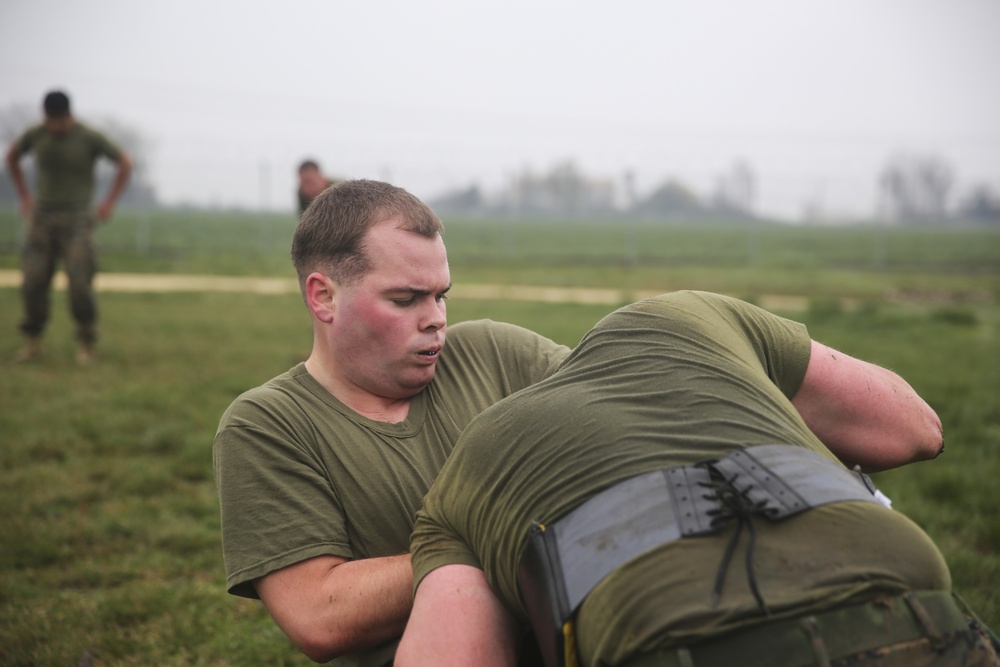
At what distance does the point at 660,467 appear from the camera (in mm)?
1532

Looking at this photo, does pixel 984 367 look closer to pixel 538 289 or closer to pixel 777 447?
pixel 777 447

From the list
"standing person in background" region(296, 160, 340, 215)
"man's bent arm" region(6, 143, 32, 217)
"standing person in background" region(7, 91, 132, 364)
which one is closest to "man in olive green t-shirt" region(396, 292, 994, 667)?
"standing person in background" region(296, 160, 340, 215)

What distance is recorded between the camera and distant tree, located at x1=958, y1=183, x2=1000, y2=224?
3319 cm

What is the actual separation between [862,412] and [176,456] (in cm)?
422

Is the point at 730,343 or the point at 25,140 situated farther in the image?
the point at 25,140

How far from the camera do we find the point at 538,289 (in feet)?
52.0

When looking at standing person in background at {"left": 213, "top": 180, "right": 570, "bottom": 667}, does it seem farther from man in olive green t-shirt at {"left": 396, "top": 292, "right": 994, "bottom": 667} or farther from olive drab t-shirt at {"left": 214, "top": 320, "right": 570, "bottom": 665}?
man in olive green t-shirt at {"left": 396, "top": 292, "right": 994, "bottom": 667}

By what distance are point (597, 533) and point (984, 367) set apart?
24.5 feet

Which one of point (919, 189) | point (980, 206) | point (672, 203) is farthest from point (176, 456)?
point (919, 189)

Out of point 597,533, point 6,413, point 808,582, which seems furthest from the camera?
point 6,413

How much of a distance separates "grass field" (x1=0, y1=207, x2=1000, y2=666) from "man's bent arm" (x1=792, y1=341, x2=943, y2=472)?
5.27ft

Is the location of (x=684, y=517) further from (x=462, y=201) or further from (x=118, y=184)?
(x=462, y=201)

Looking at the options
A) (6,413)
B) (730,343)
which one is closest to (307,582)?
(730,343)

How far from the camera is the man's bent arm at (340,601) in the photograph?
187 cm
